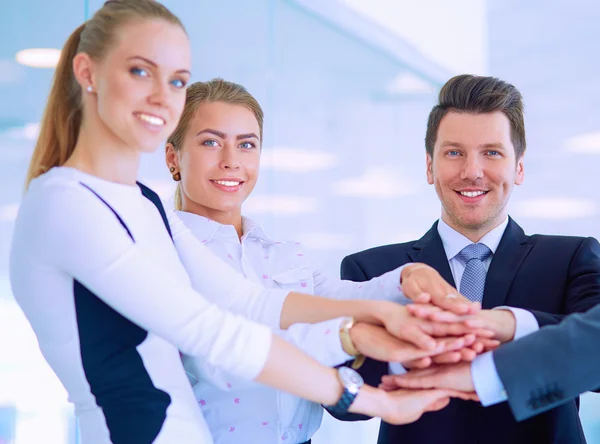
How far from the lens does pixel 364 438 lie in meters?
4.90

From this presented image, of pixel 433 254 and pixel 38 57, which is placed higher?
pixel 38 57

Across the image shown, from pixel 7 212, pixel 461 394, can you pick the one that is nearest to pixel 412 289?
pixel 461 394

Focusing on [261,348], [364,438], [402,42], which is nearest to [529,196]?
[402,42]

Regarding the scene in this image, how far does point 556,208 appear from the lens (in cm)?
484

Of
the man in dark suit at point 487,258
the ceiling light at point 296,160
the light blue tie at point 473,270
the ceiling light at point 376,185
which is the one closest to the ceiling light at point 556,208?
the ceiling light at point 376,185

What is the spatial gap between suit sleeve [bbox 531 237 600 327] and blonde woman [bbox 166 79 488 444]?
1.52 ft

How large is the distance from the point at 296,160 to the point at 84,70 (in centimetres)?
346

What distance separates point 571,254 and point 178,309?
3.95 ft

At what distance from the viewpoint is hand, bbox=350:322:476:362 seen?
1.61m

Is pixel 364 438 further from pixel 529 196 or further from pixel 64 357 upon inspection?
pixel 64 357

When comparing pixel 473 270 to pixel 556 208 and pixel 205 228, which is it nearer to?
pixel 205 228

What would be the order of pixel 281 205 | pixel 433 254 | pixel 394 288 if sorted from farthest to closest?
1. pixel 281 205
2. pixel 433 254
3. pixel 394 288

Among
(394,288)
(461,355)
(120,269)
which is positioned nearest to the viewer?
(120,269)

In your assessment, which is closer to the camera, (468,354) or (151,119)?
(151,119)
